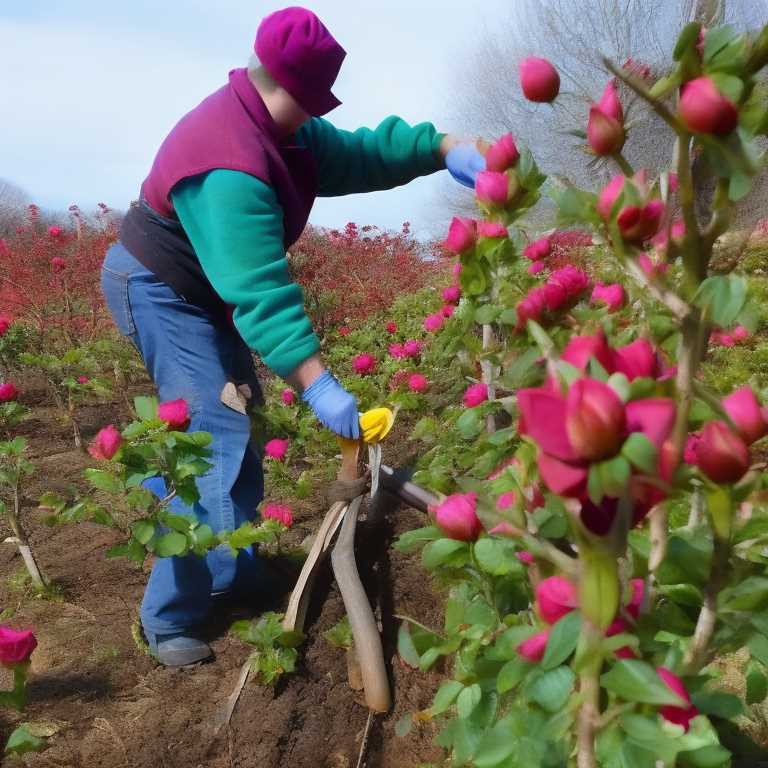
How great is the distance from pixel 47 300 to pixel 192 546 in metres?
4.44

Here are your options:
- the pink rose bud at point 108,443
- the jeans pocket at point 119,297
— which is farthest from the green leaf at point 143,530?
the jeans pocket at point 119,297

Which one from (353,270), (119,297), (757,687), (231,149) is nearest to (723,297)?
(757,687)

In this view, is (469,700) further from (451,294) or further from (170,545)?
(451,294)

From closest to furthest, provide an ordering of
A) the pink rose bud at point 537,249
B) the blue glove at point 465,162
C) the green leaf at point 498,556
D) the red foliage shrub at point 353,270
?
1. the green leaf at point 498,556
2. the pink rose bud at point 537,249
3. the blue glove at point 465,162
4. the red foliage shrub at point 353,270

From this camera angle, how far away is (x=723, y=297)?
516mm

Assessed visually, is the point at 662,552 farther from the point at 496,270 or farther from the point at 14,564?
the point at 14,564

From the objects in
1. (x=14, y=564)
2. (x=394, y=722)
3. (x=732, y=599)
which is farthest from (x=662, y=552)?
(x=14, y=564)

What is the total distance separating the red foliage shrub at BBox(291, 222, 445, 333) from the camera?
5340 mm

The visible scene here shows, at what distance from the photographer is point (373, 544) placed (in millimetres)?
1854

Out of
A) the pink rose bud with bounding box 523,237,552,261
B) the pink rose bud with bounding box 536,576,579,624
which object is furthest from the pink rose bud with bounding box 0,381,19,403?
the pink rose bud with bounding box 536,576,579,624

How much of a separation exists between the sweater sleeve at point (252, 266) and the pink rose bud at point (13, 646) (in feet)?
2.42

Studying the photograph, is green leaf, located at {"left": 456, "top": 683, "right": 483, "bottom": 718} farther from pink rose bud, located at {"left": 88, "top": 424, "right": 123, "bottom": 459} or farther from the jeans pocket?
the jeans pocket

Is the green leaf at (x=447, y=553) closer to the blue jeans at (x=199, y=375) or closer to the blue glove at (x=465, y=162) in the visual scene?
the blue jeans at (x=199, y=375)

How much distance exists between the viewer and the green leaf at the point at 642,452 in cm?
38
